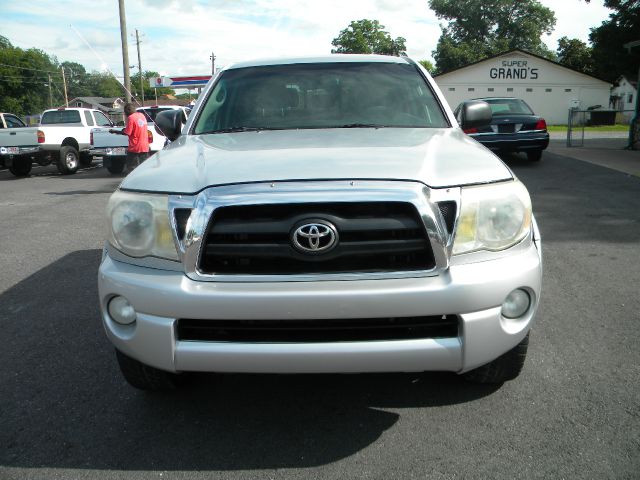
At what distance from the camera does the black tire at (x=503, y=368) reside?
2.84 metres

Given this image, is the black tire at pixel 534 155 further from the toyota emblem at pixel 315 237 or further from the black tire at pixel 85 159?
the toyota emblem at pixel 315 237

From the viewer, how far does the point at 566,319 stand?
13.5 ft

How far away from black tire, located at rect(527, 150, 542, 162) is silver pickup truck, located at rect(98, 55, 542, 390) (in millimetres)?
12947

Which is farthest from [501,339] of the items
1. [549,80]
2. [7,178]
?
[549,80]

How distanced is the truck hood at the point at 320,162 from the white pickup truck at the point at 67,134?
14.1 meters

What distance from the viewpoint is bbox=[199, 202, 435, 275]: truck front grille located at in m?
2.38

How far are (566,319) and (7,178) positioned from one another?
1565cm

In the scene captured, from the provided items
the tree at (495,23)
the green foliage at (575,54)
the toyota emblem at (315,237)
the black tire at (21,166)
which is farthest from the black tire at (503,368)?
the tree at (495,23)

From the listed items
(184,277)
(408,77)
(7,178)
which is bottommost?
(7,178)

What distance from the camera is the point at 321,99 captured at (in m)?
3.90

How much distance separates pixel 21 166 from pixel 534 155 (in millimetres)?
13438

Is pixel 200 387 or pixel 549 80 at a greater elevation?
pixel 549 80

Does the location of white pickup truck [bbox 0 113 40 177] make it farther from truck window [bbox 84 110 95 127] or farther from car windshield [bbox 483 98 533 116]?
car windshield [bbox 483 98 533 116]

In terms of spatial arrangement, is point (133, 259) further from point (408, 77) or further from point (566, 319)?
point (566, 319)
